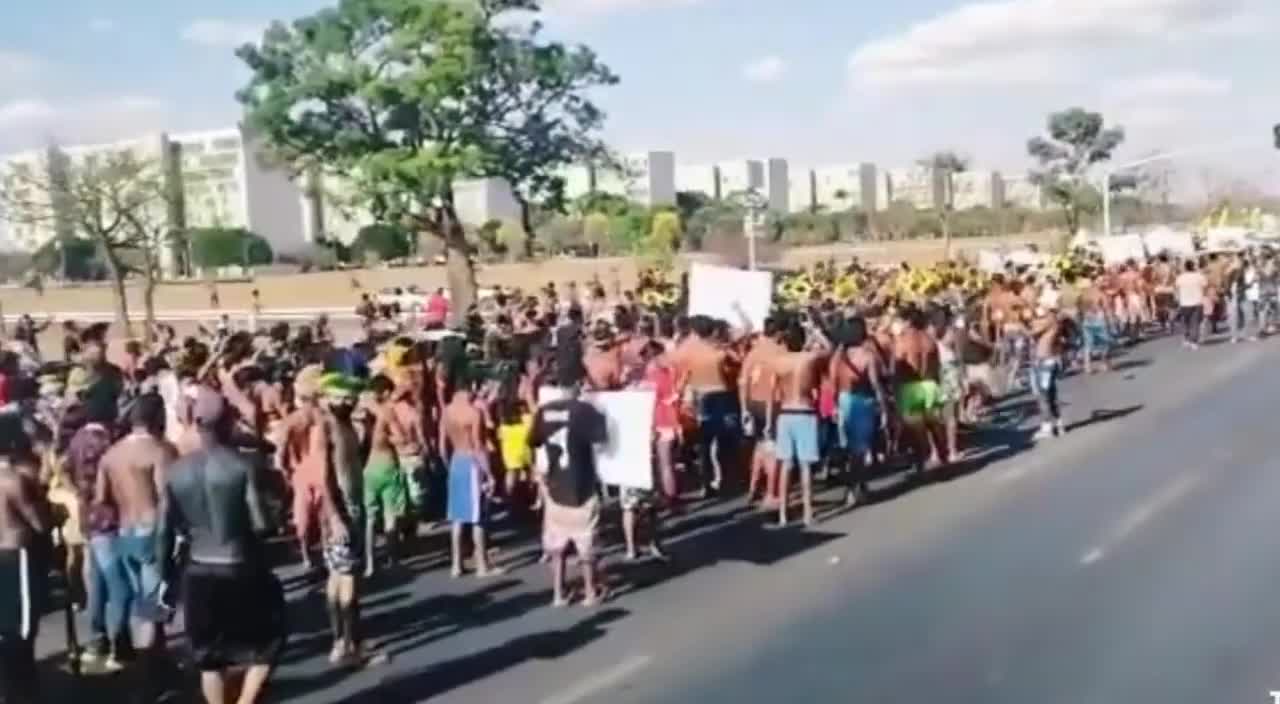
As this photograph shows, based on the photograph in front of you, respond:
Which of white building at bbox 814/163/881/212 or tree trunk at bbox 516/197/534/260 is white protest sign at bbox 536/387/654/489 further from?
white building at bbox 814/163/881/212

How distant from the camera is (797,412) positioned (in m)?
14.3

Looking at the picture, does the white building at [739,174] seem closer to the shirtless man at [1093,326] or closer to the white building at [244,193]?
the white building at [244,193]

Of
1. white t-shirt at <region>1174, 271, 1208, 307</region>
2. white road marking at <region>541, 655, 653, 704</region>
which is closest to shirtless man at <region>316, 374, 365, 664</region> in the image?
white road marking at <region>541, 655, 653, 704</region>

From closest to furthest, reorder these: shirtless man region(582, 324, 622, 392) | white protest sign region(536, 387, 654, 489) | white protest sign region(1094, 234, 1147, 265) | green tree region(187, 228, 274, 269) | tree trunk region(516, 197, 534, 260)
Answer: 1. white protest sign region(536, 387, 654, 489)
2. shirtless man region(582, 324, 622, 392)
3. white protest sign region(1094, 234, 1147, 265)
4. tree trunk region(516, 197, 534, 260)
5. green tree region(187, 228, 274, 269)

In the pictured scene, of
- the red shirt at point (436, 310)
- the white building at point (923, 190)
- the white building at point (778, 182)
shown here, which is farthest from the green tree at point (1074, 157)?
the white building at point (778, 182)

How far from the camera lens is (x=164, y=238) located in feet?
170

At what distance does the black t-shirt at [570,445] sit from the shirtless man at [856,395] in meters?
4.84

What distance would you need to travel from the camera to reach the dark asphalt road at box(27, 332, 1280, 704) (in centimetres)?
912

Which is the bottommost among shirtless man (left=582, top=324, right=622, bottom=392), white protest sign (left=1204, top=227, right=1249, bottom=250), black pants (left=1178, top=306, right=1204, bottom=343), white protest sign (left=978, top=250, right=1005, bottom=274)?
black pants (left=1178, top=306, right=1204, bottom=343)

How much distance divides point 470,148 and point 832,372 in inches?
1059

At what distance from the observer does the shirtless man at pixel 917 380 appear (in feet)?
56.1

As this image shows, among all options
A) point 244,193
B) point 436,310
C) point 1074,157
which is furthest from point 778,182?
point 436,310

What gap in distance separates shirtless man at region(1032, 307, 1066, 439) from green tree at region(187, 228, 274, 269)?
58.4 meters

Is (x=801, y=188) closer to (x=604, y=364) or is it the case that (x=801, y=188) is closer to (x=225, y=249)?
(x=225, y=249)
